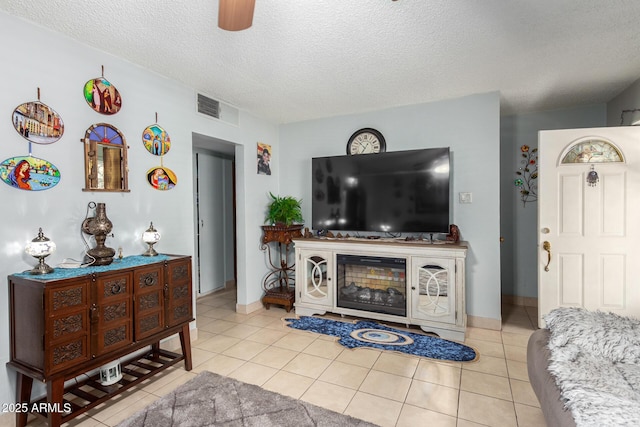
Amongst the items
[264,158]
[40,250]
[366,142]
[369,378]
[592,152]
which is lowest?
[369,378]

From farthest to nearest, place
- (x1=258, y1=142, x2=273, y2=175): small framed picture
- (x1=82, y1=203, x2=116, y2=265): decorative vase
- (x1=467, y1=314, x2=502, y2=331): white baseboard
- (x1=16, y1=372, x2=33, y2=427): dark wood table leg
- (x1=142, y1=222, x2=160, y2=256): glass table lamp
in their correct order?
(x1=258, y1=142, x2=273, y2=175): small framed picture, (x1=467, y1=314, x2=502, y2=331): white baseboard, (x1=142, y1=222, x2=160, y2=256): glass table lamp, (x1=82, y1=203, x2=116, y2=265): decorative vase, (x1=16, y1=372, x2=33, y2=427): dark wood table leg

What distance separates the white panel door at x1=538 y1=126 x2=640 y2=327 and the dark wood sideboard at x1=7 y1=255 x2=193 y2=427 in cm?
324

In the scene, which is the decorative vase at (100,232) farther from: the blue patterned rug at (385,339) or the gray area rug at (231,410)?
the blue patterned rug at (385,339)

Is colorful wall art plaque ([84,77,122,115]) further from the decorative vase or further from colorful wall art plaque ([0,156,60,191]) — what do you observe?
the decorative vase

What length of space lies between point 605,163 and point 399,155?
5.96ft

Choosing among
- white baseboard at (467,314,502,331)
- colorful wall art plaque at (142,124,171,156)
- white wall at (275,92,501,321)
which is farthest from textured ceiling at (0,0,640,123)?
white baseboard at (467,314,502,331)

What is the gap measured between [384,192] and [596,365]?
7.60ft

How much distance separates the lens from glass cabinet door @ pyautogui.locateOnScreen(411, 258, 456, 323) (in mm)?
2951

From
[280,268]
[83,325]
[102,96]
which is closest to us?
[83,325]

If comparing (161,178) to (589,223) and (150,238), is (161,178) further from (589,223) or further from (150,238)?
(589,223)

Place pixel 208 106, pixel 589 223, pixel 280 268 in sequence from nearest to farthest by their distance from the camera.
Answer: pixel 589 223 → pixel 208 106 → pixel 280 268

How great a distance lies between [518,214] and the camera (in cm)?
391

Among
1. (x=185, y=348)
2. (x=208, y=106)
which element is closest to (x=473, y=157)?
(x=208, y=106)

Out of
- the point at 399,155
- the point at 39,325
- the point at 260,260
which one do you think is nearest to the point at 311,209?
the point at 260,260
